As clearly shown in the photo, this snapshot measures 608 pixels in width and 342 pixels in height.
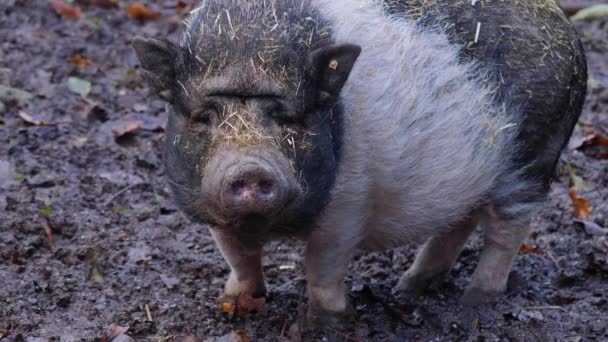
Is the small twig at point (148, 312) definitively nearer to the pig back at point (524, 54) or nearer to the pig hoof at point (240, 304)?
the pig hoof at point (240, 304)

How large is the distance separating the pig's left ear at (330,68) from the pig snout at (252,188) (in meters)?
0.48

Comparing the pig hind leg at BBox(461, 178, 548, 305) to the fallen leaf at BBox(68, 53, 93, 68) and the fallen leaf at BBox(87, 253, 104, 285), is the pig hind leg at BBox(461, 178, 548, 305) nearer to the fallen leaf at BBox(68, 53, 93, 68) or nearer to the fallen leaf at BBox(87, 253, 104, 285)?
the fallen leaf at BBox(87, 253, 104, 285)

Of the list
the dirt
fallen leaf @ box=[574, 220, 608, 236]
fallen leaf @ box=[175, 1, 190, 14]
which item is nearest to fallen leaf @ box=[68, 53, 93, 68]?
the dirt

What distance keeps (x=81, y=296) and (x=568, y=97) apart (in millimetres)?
2553

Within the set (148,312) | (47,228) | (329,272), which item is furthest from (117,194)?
(329,272)

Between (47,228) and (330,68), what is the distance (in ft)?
6.69

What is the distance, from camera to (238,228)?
12.6 feet

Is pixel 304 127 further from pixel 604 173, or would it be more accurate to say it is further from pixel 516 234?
pixel 604 173

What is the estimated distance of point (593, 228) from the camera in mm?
5500

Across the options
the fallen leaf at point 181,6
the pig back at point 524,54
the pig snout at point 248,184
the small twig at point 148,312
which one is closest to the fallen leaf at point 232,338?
the small twig at point 148,312

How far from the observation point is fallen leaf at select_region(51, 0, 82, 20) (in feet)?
26.0

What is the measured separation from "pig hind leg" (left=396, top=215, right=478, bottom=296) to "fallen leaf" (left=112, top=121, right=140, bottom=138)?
7.28ft

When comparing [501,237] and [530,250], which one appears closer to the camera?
[501,237]

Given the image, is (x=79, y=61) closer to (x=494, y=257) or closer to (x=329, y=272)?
(x=329, y=272)
